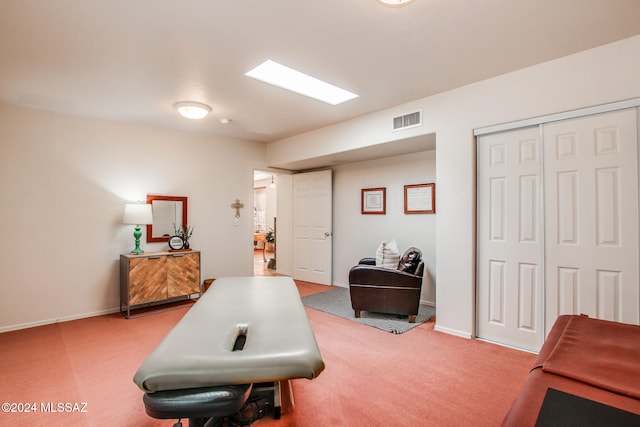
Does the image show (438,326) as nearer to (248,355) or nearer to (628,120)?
(628,120)

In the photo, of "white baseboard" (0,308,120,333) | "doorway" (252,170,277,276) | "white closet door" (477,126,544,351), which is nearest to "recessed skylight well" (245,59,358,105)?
"white closet door" (477,126,544,351)

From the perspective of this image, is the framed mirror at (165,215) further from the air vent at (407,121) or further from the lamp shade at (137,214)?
the air vent at (407,121)

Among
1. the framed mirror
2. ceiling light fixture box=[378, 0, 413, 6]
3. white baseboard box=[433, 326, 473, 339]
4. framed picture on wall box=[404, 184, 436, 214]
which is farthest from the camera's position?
the framed mirror

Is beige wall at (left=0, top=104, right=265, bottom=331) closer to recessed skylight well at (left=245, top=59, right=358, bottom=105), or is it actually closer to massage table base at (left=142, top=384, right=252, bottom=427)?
recessed skylight well at (left=245, top=59, right=358, bottom=105)

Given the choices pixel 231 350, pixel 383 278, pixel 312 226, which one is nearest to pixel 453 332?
pixel 383 278

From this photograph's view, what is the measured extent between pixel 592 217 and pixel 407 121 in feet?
6.38

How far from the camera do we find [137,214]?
397cm

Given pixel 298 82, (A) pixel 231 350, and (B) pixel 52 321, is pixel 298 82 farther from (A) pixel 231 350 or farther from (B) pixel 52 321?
(B) pixel 52 321

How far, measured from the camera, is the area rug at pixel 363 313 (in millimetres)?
3440

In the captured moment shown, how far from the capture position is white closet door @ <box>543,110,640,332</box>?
2297mm

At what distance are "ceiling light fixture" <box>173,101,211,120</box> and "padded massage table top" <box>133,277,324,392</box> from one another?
2538 millimetres

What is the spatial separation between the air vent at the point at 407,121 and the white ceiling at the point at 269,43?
0.19 metres

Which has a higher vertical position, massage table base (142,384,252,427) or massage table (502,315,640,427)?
massage table (502,315,640,427)

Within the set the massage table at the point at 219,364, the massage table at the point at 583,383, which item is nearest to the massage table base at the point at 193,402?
the massage table at the point at 219,364
